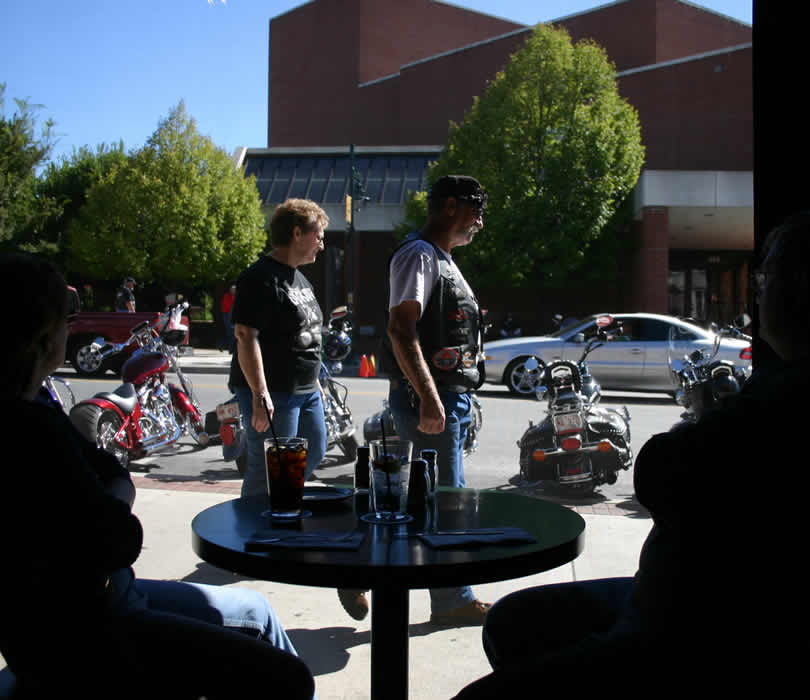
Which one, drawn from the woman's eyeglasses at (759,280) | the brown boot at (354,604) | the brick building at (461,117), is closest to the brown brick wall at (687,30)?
the brick building at (461,117)

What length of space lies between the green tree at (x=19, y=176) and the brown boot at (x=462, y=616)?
31.5 meters

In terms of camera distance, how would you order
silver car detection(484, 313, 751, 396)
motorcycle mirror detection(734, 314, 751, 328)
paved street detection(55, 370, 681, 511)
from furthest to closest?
silver car detection(484, 313, 751, 396), paved street detection(55, 370, 681, 511), motorcycle mirror detection(734, 314, 751, 328)

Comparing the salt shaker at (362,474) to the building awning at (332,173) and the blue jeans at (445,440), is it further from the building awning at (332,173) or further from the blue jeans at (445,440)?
the building awning at (332,173)

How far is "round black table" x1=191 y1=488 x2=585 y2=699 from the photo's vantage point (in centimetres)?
174

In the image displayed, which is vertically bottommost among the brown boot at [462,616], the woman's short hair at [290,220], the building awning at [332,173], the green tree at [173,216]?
the brown boot at [462,616]

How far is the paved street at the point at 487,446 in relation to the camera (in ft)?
23.2

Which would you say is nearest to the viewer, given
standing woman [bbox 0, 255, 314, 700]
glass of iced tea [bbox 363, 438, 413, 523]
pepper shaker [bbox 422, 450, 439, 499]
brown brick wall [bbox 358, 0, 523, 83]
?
standing woman [bbox 0, 255, 314, 700]

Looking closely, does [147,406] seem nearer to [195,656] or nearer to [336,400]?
[336,400]

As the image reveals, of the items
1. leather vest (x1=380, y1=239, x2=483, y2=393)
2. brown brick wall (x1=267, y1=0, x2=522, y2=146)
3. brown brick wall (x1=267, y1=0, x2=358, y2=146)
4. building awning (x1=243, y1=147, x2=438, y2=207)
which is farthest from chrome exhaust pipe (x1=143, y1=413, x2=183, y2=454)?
brown brick wall (x1=267, y1=0, x2=358, y2=146)

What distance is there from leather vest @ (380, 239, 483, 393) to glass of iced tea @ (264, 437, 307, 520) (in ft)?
4.07

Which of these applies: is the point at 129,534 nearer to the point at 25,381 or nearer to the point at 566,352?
the point at 25,381

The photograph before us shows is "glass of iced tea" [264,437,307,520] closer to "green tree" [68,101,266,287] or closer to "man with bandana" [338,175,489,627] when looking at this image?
"man with bandana" [338,175,489,627]

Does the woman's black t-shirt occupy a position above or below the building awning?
below

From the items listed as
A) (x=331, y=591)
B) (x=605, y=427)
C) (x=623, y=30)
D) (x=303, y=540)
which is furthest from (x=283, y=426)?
(x=623, y=30)
